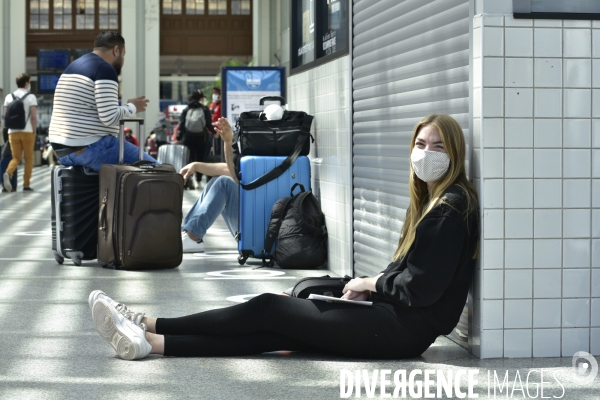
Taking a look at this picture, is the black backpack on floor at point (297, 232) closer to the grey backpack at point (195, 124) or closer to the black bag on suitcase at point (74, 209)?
the black bag on suitcase at point (74, 209)

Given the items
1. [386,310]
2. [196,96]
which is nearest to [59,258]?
[386,310]

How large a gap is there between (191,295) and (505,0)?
2706mm

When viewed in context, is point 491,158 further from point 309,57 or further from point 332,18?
point 309,57

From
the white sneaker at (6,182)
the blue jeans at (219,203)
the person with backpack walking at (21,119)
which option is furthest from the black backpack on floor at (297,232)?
the white sneaker at (6,182)

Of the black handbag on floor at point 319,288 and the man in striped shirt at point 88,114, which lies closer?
the black handbag on floor at point 319,288

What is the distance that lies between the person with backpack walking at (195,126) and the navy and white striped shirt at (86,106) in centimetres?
830

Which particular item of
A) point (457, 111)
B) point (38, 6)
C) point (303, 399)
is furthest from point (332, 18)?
point (38, 6)

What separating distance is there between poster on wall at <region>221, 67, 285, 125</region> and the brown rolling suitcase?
499cm

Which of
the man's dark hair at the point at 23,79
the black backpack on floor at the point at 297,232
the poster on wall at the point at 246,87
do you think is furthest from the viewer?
the man's dark hair at the point at 23,79

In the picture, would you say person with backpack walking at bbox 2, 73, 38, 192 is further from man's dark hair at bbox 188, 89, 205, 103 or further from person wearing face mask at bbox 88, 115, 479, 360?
person wearing face mask at bbox 88, 115, 479, 360

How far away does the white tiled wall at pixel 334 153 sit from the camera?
644 cm

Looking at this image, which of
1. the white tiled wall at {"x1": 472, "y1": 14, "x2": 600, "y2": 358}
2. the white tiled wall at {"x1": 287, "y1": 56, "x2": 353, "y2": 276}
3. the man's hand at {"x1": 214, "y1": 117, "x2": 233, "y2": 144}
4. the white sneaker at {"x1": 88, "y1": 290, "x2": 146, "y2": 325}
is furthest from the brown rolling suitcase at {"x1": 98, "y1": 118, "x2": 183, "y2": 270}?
the white tiled wall at {"x1": 472, "y1": 14, "x2": 600, "y2": 358}

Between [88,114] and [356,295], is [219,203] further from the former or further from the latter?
[356,295]

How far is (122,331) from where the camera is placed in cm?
380
